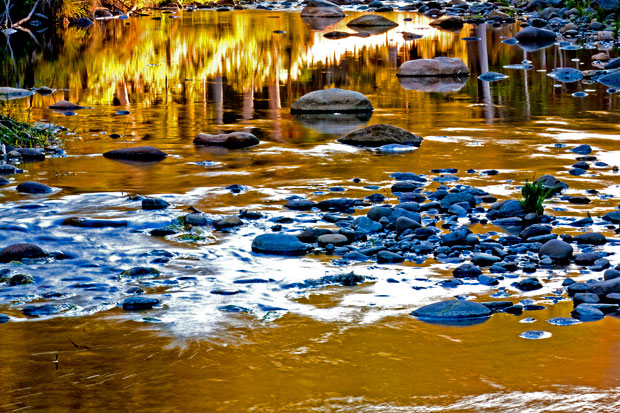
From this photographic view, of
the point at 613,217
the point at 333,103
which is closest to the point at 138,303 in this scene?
the point at 613,217

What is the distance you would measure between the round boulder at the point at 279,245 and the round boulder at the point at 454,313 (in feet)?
4.76

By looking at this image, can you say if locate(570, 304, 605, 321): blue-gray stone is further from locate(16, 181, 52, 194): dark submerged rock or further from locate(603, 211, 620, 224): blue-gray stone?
locate(16, 181, 52, 194): dark submerged rock

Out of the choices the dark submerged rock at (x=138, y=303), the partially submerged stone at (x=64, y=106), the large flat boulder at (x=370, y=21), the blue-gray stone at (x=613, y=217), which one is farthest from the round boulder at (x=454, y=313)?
the large flat boulder at (x=370, y=21)

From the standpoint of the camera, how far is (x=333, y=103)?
13.7 m

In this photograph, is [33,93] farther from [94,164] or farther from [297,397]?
[297,397]

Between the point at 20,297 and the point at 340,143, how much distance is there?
5930 millimetres

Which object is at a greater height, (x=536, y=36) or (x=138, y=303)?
(x=536, y=36)

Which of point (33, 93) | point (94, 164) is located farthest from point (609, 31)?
point (94, 164)

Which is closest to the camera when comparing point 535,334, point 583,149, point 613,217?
point 535,334

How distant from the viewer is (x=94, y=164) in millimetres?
10219

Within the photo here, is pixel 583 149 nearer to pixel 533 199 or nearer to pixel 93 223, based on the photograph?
pixel 533 199

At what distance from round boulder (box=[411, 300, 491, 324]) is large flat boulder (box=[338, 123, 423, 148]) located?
555cm

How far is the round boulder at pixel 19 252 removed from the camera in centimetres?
671

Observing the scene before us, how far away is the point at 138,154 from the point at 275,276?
465 centimetres
